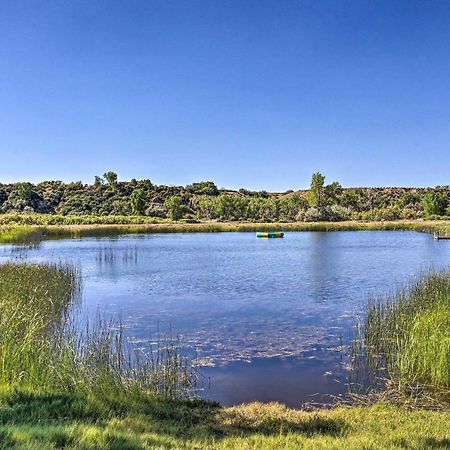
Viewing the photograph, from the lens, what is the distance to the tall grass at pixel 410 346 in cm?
873

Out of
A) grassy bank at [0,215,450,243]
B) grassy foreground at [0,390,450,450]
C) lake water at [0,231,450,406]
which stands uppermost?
grassy bank at [0,215,450,243]

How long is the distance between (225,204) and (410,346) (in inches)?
3184

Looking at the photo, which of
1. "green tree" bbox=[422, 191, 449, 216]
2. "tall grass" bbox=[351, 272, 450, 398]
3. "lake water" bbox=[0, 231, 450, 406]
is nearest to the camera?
"tall grass" bbox=[351, 272, 450, 398]

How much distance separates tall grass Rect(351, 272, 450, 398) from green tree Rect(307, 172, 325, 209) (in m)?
77.4

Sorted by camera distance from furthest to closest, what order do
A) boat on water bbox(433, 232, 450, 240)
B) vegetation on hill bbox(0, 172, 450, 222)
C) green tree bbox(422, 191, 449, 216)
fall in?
vegetation on hill bbox(0, 172, 450, 222) < green tree bbox(422, 191, 449, 216) < boat on water bbox(433, 232, 450, 240)

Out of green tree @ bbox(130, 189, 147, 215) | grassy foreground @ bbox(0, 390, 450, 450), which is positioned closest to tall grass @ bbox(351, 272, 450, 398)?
grassy foreground @ bbox(0, 390, 450, 450)

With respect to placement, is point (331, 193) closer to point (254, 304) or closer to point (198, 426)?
point (254, 304)

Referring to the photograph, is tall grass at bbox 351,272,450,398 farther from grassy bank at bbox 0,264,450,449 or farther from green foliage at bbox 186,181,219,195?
green foliage at bbox 186,181,219,195

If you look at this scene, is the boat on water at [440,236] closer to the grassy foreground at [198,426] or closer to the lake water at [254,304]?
the lake water at [254,304]

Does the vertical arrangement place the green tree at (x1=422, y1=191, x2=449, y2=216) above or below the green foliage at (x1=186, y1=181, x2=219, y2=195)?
below

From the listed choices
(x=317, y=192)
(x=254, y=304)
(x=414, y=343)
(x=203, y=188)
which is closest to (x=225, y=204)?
(x=317, y=192)

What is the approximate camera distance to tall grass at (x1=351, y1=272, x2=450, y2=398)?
873cm

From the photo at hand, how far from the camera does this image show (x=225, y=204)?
8962cm

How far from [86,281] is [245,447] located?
19.2 m
